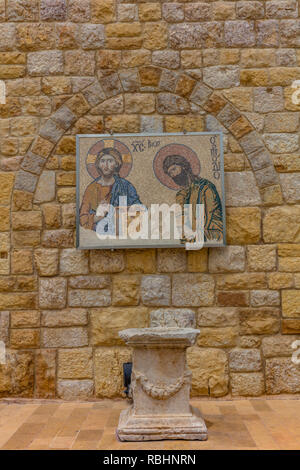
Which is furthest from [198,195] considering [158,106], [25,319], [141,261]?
[25,319]

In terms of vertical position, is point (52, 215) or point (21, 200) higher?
point (21, 200)

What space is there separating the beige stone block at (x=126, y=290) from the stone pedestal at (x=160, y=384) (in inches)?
39.4

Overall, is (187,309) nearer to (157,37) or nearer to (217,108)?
(217,108)

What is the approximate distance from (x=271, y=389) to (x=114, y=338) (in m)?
1.52

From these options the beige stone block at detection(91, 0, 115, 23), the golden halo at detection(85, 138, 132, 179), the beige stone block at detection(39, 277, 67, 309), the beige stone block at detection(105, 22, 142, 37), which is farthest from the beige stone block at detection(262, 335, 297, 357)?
the beige stone block at detection(91, 0, 115, 23)

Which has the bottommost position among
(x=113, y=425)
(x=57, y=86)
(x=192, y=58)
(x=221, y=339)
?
(x=113, y=425)

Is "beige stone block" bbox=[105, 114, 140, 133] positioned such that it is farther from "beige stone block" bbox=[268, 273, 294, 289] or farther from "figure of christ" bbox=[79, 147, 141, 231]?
"beige stone block" bbox=[268, 273, 294, 289]

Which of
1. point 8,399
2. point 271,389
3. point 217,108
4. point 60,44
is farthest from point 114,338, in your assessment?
point 60,44

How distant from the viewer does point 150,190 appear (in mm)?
4254

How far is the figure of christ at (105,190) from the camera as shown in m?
4.23

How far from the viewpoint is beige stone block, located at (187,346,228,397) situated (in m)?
4.10

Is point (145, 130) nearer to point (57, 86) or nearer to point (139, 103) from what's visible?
point (139, 103)

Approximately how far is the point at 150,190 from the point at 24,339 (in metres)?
1.84

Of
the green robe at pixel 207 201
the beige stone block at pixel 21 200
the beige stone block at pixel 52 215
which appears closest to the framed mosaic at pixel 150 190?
the green robe at pixel 207 201
